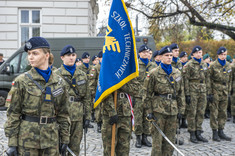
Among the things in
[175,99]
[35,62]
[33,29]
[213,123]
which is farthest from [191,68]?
[33,29]

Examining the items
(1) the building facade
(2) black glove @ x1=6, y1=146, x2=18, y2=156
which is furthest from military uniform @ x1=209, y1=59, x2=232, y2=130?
(1) the building facade

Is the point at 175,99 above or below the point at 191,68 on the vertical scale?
below

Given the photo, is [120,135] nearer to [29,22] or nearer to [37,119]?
[37,119]

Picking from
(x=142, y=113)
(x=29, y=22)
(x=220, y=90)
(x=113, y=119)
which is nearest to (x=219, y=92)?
(x=220, y=90)

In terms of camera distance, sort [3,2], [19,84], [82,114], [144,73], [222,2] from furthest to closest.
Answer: [3,2] < [222,2] < [144,73] < [82,114] < [19,84]

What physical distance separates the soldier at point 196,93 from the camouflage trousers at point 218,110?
0.23 m

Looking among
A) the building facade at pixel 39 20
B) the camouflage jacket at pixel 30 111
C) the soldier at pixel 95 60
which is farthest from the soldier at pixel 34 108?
the building facade at pixel 39 20

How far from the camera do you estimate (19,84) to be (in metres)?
2.76

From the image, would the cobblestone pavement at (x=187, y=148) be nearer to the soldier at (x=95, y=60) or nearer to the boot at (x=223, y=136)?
the boot at (x=223, y=136)

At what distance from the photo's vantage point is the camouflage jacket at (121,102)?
4.07m

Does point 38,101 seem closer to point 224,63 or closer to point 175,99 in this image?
point 175,99

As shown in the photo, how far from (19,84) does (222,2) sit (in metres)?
12.5

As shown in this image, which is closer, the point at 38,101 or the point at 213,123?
the point at 38,101

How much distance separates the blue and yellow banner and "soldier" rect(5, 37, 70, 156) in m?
1.23
